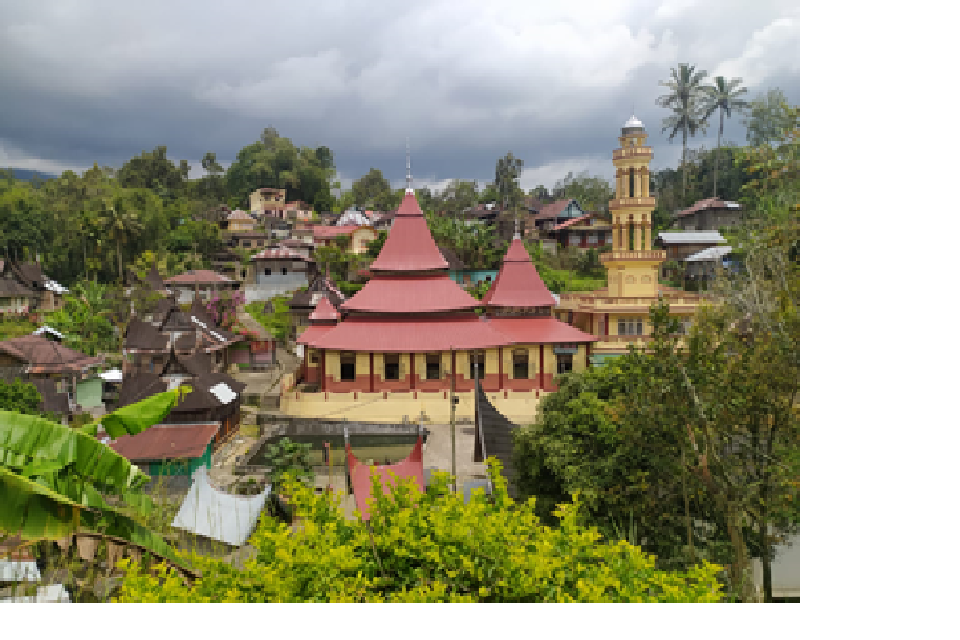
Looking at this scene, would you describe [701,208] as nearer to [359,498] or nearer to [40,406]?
[359,498]

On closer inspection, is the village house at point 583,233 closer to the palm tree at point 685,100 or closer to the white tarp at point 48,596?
the palm tree at point 685,100

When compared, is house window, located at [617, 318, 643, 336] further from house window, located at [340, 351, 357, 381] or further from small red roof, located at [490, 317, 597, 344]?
house window, located at [340, 351, 357, 381]

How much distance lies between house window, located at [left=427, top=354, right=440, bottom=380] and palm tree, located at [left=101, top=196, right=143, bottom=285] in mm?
3588

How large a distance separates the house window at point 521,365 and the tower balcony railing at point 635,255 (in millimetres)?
2110

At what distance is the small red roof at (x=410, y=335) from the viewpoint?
764cm

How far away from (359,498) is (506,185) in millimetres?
3001

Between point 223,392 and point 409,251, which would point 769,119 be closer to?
point 223,392

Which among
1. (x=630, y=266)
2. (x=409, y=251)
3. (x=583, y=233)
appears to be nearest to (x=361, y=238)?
(x=409, y=251)

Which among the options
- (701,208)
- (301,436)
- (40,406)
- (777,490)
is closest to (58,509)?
(40,406)

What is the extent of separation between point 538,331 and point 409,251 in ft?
9.39

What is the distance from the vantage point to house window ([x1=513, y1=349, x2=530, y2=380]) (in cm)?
678

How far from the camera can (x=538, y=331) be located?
22.7 feet

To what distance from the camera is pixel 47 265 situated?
5168 mm

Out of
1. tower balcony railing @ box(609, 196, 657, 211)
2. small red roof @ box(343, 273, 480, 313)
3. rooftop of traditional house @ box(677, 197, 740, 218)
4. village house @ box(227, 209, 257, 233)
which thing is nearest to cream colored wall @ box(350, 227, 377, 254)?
small red roof @ box(343, 273, 480, 313)
